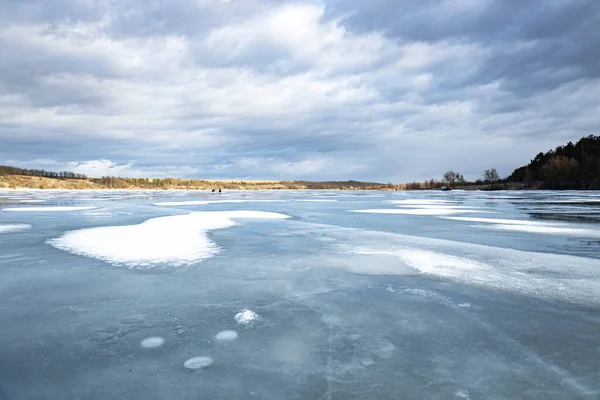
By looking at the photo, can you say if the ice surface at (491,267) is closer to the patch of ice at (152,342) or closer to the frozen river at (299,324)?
the frozen river at (299,324)

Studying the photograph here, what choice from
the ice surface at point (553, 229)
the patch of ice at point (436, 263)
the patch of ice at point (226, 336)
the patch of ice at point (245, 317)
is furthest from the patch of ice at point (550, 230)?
the patch of ice at point (226, 336)

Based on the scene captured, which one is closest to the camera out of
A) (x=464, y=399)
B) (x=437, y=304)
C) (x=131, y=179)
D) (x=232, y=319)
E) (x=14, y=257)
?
(x=464, y=399)

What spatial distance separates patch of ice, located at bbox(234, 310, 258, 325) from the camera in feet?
10.5

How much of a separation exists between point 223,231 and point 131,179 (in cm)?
11819

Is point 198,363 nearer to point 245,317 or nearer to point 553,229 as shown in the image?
point 245,317

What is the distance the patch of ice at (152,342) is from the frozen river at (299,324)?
0.02 metres

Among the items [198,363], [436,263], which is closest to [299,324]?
[198,363]

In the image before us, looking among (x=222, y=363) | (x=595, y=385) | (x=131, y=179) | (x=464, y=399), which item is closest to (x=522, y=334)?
(x=595, y=385)

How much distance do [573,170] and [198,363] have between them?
68.3 meters

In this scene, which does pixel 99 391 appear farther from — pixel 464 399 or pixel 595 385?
pixel 595 385

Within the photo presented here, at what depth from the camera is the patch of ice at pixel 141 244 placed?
5.82 m

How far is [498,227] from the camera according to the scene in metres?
10.1

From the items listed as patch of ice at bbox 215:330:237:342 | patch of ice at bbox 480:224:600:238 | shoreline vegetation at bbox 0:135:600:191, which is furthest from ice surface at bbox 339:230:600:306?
shoreline vegetation at bbox 0:135:600:191

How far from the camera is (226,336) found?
9.47 ft
